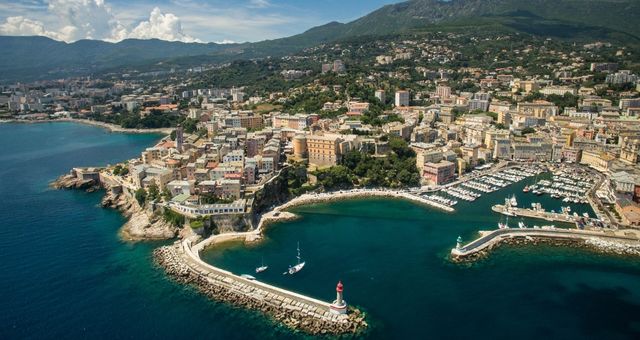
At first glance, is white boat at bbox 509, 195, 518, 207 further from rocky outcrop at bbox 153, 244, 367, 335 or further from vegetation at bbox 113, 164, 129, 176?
vegetation at bbox 113, 164, 129, 176

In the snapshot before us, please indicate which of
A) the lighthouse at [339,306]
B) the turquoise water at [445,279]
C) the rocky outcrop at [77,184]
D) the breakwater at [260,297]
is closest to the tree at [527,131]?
the turquoise water at [445,279]

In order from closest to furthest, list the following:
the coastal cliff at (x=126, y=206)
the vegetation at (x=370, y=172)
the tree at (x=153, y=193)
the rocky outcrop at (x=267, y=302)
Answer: the rocky outcrop at (x=267, y=302)
the coastal cliff at (x=126, y=206)
the tree at (x=153, y=193)
the vegetation at (x=370, y=172)

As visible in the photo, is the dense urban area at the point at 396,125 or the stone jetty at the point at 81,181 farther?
the stone jetty at the point at 81,181

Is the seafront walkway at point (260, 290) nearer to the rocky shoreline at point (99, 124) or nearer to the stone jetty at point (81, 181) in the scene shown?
the stone jetty at point (81, 181)

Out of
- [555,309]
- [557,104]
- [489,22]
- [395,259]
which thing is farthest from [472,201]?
[489,22]

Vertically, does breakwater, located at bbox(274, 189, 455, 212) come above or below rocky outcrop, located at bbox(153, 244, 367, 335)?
above

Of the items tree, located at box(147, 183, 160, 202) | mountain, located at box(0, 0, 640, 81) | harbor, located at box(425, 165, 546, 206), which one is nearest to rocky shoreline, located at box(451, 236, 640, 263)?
harbor, located at box(425, 165, 546, 206)

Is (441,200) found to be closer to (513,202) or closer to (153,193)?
(513,202)
